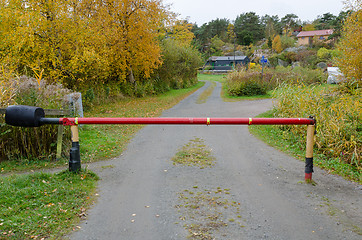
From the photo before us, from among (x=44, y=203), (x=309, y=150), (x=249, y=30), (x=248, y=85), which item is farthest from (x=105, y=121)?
(x=249, y=30)

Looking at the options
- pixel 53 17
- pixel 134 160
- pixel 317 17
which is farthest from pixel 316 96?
Result: pixel 317 17

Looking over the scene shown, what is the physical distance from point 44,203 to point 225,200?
2716 mm

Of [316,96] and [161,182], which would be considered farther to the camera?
[316,96]

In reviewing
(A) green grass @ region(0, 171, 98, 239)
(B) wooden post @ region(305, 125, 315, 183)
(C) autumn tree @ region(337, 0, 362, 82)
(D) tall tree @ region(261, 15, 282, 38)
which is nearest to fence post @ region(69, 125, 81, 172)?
(A) green grass @ region(0, 171, 98, 239)

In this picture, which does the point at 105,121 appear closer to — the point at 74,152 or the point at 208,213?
the point at 74,152

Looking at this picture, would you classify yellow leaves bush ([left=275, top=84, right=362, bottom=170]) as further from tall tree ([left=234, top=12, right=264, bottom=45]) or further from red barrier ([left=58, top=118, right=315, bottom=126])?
tall tree ([left=234, top=12, right=264, bottom=45])

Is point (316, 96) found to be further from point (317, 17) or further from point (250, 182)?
point (317, 17)

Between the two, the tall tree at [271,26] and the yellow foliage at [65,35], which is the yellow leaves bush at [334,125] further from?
the tall tree at [271,26]

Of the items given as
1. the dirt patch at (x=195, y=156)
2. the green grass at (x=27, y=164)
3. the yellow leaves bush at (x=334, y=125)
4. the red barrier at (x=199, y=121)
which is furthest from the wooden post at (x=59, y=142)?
the yellow leaves bush at (x=334, y=125)

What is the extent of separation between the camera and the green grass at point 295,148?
20.0 ft

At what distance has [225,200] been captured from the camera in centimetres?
457

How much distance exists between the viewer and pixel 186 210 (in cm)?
421

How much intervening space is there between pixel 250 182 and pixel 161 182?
1.66 meters

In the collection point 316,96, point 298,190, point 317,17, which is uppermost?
point 317,17
